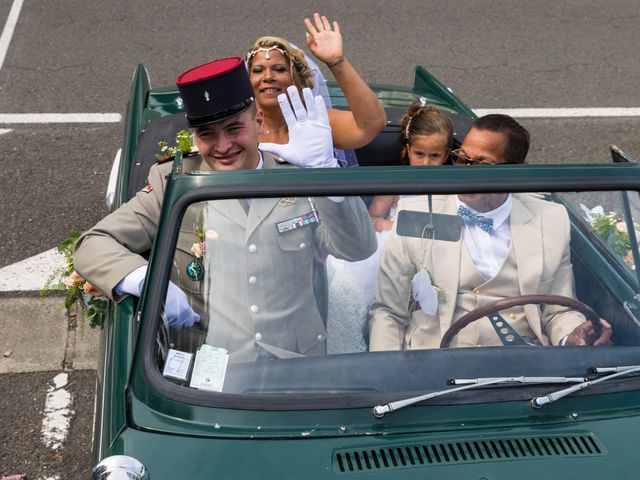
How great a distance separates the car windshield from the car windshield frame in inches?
0.6

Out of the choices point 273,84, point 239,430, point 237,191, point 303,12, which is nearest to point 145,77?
point 273,84

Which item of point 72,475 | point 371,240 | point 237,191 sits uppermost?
point 237,191

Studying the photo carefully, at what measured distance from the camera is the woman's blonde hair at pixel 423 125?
388 cm

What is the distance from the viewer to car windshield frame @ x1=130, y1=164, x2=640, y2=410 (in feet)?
7.72

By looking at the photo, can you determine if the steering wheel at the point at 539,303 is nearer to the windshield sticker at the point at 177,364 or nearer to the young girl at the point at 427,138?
the windshield sticker at the point at 177,364

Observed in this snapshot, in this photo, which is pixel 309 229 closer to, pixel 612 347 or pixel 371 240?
pixel 371 240

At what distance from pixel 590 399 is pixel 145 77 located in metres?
3.26

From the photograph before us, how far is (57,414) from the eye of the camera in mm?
4016

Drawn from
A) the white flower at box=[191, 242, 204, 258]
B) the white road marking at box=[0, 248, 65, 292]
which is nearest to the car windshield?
the white flower at box=[191, 242, 204, 258]

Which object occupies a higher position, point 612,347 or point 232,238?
point 232,238

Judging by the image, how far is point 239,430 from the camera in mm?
2295

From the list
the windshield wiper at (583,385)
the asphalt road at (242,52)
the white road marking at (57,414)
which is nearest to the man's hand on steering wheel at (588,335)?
the windshield wiper at (583,385)

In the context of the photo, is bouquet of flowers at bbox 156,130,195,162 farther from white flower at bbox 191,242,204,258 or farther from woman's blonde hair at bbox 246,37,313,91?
white flower at bbox 191,242,204,258

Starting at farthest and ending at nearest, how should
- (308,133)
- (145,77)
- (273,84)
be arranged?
(145,77) < (273,84) < (308,133)
